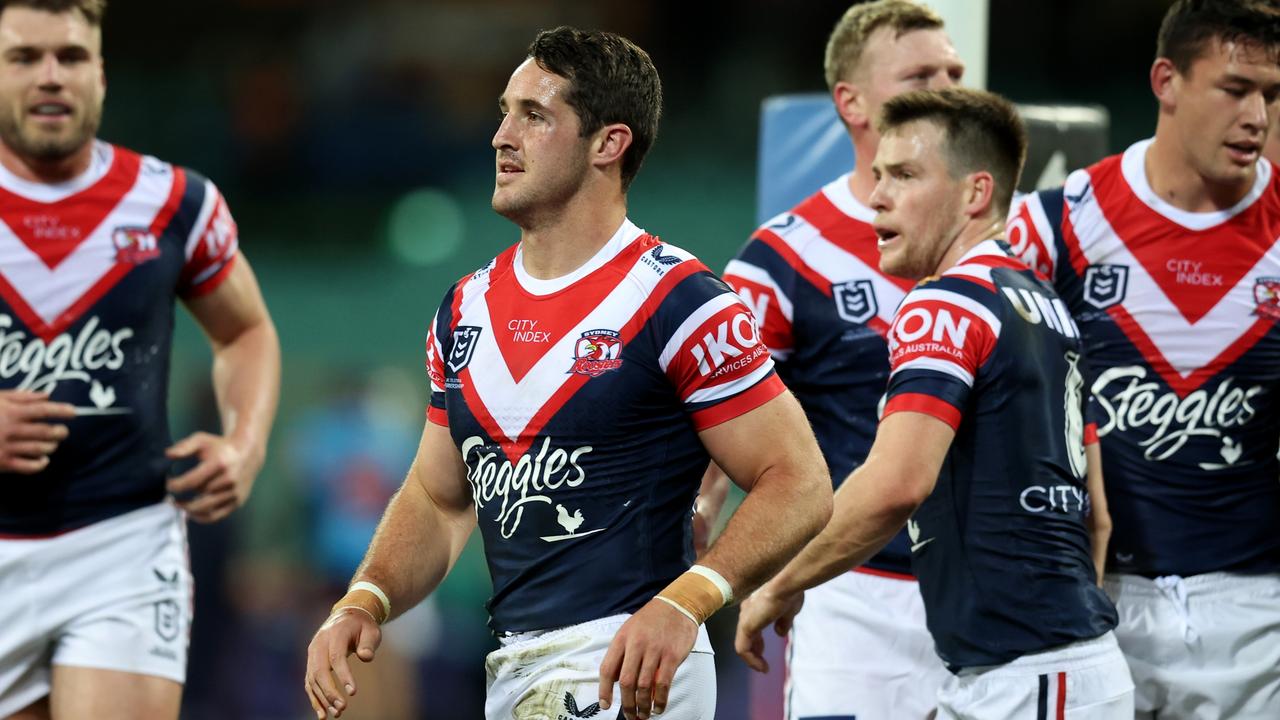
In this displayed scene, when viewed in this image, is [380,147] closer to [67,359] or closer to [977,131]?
[67,359]

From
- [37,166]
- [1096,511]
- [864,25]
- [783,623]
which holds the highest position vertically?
[864,25]

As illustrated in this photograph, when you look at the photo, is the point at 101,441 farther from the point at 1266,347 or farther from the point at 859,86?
the point at 1266,347

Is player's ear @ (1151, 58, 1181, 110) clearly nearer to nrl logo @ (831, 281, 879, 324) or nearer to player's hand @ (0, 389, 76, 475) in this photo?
nrl logo @ (831, 281, 879, 324)

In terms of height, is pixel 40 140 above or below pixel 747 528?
above

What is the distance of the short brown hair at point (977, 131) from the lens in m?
4.19

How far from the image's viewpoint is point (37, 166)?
4887 mm

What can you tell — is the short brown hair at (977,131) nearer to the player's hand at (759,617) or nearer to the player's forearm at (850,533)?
the player's forearm at (850,533)

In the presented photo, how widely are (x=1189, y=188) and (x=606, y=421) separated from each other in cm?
211

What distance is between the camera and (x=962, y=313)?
12.3 feet

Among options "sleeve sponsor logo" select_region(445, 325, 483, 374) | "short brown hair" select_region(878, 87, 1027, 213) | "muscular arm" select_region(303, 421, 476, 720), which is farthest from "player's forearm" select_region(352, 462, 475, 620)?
A: "short brown hair" select_region(878, 87, 1027, 213)

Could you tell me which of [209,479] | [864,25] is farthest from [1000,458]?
[209,479]

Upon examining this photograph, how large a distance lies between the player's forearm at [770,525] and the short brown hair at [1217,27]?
6.79ft

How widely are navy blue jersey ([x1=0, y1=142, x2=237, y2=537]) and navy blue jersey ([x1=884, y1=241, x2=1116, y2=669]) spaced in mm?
2397

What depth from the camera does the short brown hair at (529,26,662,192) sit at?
3.46 m
